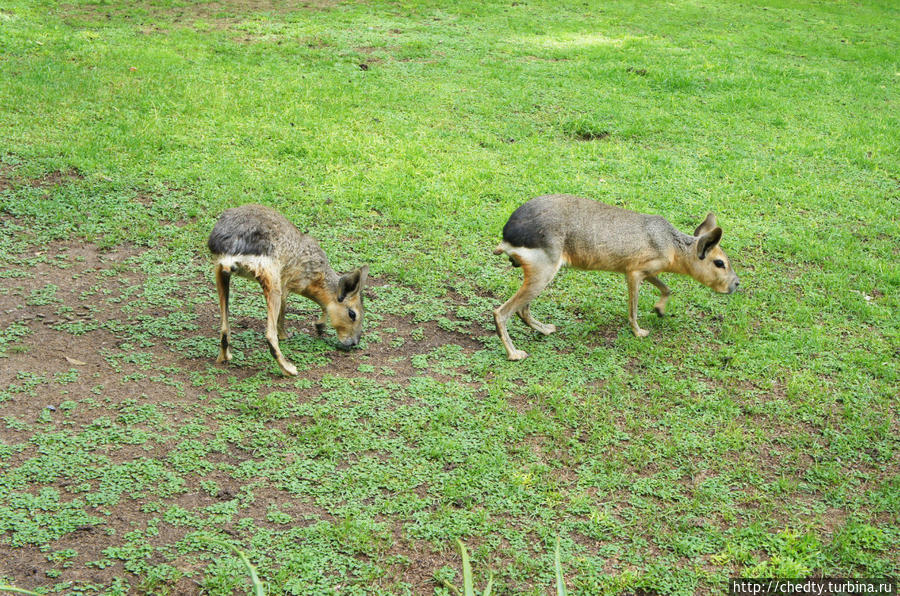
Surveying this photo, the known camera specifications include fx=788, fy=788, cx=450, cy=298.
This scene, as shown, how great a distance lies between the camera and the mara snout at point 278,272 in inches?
178

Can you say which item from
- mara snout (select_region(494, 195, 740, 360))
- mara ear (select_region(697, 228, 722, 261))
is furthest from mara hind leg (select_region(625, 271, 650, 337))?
mara ear (select_region(697, 228, 722, 261))

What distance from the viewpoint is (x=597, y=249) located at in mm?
5223

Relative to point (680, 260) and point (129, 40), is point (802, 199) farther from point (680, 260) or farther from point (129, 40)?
point (129, 40)

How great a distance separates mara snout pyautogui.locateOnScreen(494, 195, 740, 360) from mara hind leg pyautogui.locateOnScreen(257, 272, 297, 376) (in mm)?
1366

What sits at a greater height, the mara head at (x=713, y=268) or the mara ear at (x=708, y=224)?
the mara ear at (x=708, y=224)

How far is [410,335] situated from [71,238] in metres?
2.72

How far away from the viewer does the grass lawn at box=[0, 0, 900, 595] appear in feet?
11.5

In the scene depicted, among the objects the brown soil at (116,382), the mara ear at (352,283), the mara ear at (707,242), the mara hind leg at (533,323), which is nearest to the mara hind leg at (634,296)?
the mara ear at (707,242)

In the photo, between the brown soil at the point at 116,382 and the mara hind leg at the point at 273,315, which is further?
the mara hind leg at the point at 273,315

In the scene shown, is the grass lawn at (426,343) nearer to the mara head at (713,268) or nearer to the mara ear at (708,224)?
the mara head at (713,268)

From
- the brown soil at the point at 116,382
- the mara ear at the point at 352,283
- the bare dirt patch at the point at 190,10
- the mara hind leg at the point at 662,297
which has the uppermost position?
the bare dirt patch at the point at 190,10

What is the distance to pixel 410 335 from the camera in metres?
5.19

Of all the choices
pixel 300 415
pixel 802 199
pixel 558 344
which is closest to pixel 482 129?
pixel 802 199

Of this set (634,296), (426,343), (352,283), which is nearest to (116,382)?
(352,283)
